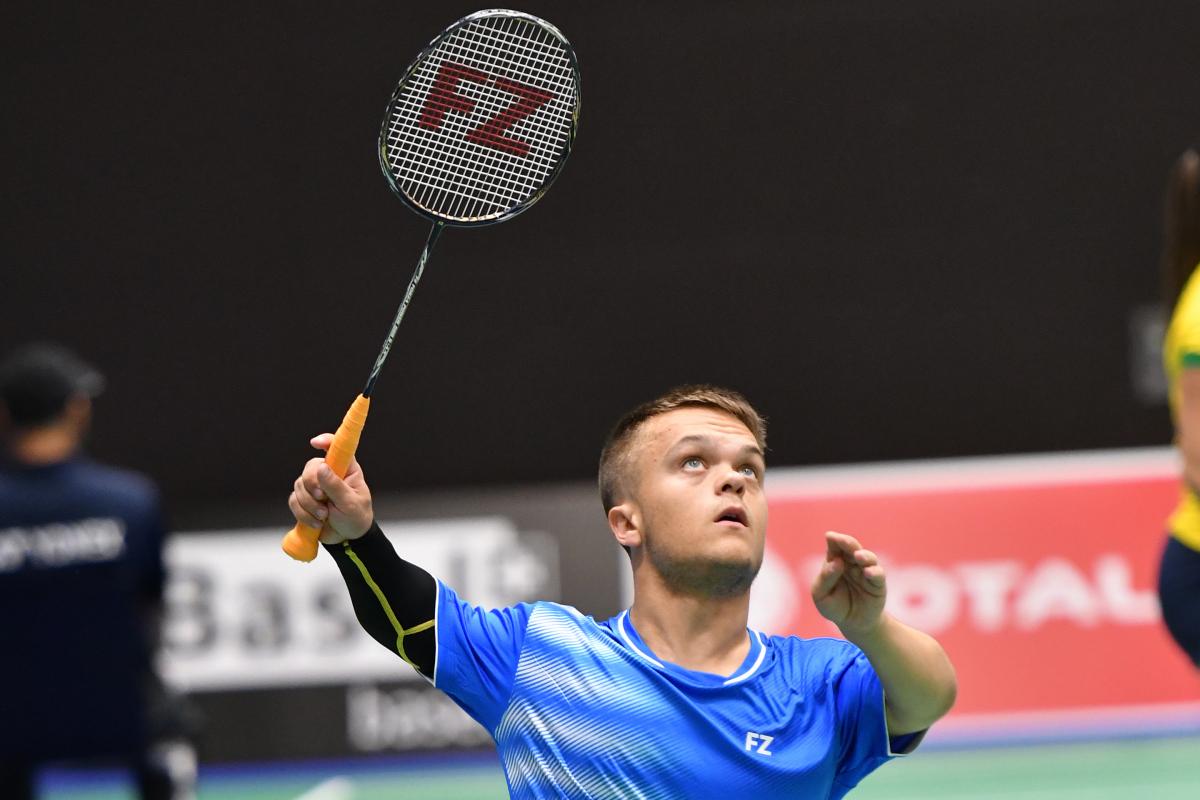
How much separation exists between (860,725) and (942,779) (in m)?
4.41

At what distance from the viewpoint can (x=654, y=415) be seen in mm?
3219

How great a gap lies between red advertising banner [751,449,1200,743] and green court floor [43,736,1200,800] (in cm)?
20

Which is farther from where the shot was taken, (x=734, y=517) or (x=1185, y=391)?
(x=1185, y=391)

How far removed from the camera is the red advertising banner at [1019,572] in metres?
7.59

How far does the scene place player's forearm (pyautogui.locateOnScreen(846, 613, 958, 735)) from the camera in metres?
2.76

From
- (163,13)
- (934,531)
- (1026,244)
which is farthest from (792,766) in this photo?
(163,13)

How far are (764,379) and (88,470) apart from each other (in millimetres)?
3616

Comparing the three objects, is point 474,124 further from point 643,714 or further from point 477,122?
point 643,714

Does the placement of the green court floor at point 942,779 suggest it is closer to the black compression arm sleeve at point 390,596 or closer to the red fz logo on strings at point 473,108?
the red fz logo on strings at point 473,108

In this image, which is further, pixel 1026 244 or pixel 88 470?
pixel 1026 244

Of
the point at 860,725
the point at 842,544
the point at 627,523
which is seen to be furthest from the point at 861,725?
the point at 627,523

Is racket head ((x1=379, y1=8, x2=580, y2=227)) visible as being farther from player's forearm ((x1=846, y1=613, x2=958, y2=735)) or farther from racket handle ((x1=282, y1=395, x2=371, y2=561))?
player's forearm ((x1=846, y1=613, x2=958, y2=735))

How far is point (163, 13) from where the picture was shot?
8.32 m

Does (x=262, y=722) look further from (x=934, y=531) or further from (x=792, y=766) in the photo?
(x=792, y=766)
